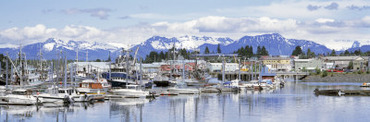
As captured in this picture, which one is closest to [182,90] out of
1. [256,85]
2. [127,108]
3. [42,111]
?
[127,108]

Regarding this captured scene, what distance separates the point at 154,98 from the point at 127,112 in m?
19.6

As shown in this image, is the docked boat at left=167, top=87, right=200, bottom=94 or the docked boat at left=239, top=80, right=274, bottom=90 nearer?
the docked boat at left=167, top=87, right=200, bottom=94

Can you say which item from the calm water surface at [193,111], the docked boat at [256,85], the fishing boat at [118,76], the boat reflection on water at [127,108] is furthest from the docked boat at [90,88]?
the docked boat at [256,85]

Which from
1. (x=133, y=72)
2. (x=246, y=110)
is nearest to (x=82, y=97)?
(x=246, y=110)

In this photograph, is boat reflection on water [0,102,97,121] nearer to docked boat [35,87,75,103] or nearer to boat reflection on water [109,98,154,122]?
docked boat [35,87,75,103]

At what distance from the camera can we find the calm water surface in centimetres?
6044

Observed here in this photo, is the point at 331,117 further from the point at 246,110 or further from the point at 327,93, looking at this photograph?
the point at 327,93

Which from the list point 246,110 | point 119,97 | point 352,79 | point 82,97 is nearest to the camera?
point 246,110

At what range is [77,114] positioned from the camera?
6338 cm

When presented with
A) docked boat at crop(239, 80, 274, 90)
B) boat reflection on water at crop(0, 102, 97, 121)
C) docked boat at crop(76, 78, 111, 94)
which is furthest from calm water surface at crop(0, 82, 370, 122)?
docked boat at crop(239, 80, 274, 90)

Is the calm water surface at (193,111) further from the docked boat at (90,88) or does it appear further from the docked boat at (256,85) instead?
the docked boat at (256,85)

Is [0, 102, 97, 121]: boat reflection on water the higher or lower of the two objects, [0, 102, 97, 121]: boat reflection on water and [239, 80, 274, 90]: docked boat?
the lower

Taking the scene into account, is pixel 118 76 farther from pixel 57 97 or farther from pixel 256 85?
pixel 57 97

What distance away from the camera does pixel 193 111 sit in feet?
224
